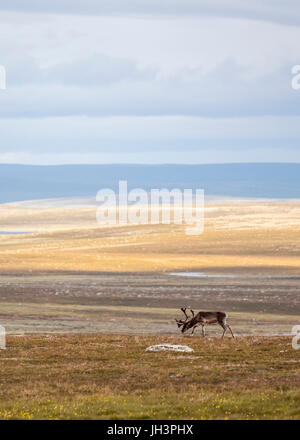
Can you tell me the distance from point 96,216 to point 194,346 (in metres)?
158

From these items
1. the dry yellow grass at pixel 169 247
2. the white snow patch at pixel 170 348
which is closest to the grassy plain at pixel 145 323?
the dry yellow grass at pixel 169 247

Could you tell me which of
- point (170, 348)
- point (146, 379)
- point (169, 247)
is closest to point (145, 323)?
point (170, 348)

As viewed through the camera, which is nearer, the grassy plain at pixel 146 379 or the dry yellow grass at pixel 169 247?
the grassy plain at pixel 146 379

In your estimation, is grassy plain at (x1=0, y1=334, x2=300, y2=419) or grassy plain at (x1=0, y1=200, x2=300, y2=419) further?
grassy plain at (x1=0, y1=200, x2=300, y2=419)

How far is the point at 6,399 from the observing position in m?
19.8

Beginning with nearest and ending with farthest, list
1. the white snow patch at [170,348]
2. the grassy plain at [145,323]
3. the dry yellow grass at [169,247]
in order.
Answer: the grassy plain at [145,323] < the white snow patch at [170,348] < the dry yellow grass at [169,247]

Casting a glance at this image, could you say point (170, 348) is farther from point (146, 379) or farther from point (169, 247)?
point (169, 247)

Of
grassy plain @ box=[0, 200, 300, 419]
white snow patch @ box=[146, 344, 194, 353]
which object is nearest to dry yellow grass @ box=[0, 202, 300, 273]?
grassy plain @ box=[0, 200, 300, 419]

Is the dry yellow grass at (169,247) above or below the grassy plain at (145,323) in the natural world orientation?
above

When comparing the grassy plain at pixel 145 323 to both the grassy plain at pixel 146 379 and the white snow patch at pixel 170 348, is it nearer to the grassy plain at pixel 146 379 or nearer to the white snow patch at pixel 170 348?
the grassy plain at pixel 146 379

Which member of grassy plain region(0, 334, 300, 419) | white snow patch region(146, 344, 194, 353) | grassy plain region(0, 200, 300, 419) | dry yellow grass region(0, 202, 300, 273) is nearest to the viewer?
grassy plain region(0, 334, 300, 419)

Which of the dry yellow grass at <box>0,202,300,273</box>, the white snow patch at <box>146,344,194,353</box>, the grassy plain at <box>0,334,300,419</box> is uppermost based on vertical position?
the dry yellow grass at <box>0,202,300,273</box>

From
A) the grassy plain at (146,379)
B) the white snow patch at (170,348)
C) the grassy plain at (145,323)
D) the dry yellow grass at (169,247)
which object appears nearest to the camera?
the grassy plain at (146,379)

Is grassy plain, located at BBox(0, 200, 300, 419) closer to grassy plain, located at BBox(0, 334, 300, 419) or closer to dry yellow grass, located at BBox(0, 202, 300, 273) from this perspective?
grassy plain, located at BBox(0, 334, 300, 419)
